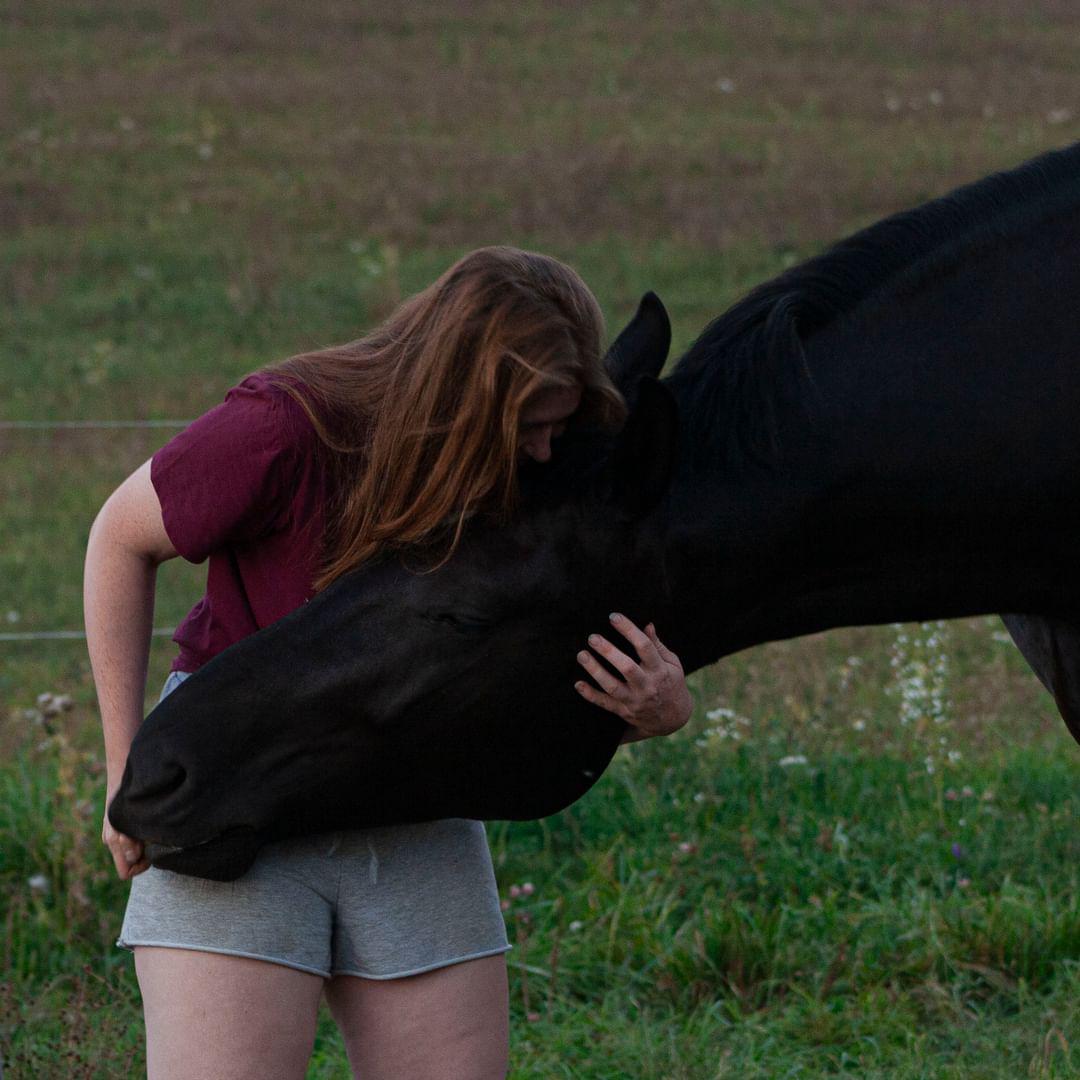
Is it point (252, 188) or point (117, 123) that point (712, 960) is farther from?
point (117, 123)

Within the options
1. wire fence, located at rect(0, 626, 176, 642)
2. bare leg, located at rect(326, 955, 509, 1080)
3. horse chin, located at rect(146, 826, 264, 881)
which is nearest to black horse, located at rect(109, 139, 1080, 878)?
horse chin, located at rect(146, 826, 264, 881)

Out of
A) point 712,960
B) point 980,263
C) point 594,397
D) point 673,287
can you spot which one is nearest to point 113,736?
point 594,397

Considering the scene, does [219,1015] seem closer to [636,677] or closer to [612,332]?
[636,677]

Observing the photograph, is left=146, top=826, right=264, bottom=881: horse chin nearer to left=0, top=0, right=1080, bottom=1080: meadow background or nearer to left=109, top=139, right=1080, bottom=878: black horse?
left=109, top=139, right=1080, bottom=878: black horse

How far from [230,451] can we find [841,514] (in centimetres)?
82

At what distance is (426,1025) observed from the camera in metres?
2.32

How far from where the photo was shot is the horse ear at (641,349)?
2.25 m

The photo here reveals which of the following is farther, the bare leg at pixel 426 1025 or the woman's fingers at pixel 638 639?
the bare leg at pixel 426 1025

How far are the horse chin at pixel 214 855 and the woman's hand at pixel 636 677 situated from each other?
18.7 inches

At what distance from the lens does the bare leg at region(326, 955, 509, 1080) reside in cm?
232

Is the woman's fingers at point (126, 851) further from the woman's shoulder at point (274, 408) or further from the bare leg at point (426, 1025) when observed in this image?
the woman's shoulder at point (274, 408)

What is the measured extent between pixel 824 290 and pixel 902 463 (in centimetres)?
26

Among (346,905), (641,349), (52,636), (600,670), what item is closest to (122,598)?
(346,905)

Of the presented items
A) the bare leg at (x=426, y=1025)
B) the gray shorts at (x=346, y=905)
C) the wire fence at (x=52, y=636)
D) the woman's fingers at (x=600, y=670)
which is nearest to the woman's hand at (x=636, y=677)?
the woman's fingers at (x=600, y=670)
